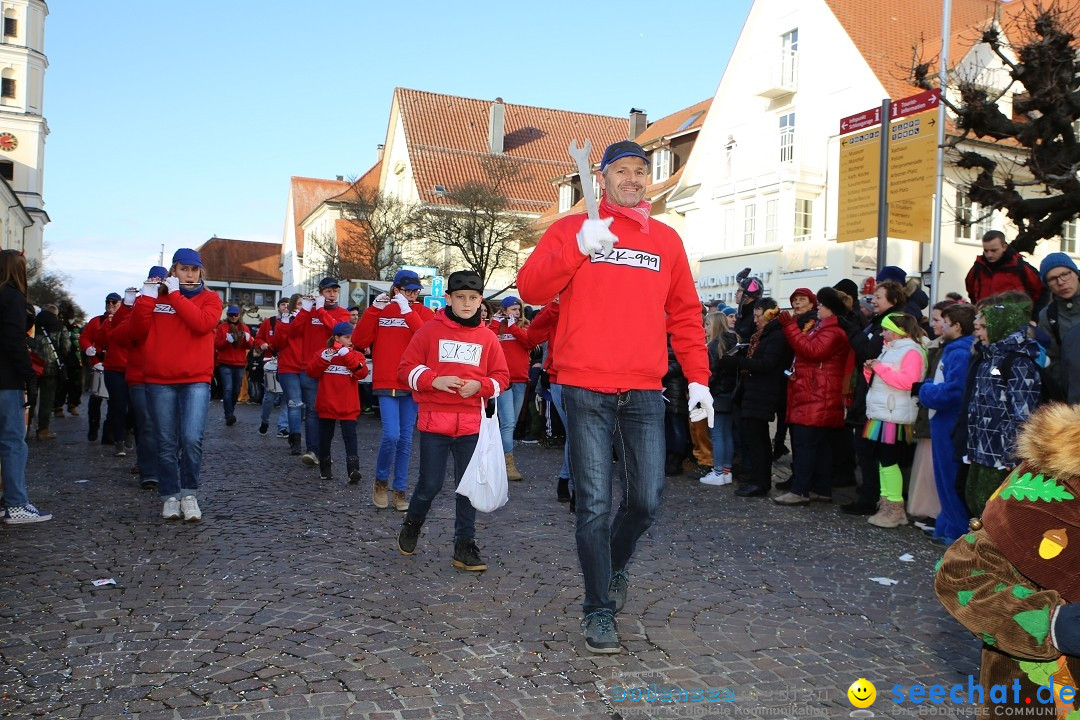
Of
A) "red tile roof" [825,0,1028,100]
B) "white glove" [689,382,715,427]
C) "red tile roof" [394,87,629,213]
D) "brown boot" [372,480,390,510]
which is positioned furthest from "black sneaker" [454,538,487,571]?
"red tile roof" [394,87,629,213]

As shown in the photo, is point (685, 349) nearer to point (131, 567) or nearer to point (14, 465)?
point (131, 567)

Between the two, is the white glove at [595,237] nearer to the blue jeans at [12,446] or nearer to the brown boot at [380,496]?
the brown boot at [380,496]

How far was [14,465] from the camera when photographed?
7.17 meters

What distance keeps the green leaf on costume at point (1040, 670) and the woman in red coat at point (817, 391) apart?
6415 mm

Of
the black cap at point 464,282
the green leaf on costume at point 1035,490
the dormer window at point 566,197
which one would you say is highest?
the dormer window at point 566,197

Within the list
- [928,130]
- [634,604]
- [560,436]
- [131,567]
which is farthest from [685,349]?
[560,436]

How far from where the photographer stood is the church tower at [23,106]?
75.5m

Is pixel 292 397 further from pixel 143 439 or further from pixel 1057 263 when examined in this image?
pixel 1057 263

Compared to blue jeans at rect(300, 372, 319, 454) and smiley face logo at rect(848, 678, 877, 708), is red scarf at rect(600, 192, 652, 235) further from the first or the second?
blue jeans at rect(300, 372, 319, 454)

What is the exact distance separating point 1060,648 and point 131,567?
526cm

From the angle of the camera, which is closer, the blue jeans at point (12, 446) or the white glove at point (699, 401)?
the white glove at point (699, 401)

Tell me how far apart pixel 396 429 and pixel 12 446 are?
2.95 meters

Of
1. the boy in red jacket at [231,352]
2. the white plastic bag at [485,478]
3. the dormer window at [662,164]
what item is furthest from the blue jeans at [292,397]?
the dormer window at [662,164]

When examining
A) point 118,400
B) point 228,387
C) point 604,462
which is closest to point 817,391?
point 604,462
